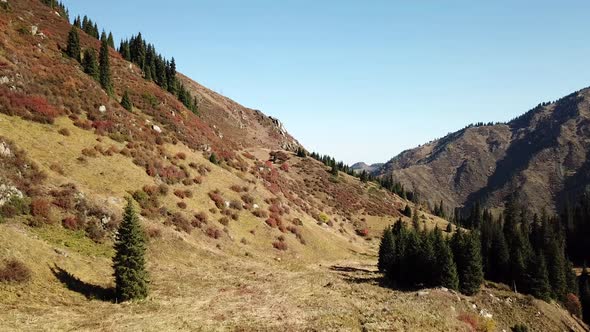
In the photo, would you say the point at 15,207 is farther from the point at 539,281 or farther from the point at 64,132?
the point at 539,281

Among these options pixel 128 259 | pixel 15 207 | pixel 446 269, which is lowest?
pixel 128 259

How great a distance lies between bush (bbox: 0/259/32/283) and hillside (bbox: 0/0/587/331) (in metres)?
0.17

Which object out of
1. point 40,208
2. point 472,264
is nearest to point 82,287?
point 40,208

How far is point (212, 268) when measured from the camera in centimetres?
4091

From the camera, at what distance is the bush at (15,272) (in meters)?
23.3

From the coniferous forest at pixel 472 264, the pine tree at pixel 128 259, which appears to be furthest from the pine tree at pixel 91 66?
the coniferous forest at pixel 472 264

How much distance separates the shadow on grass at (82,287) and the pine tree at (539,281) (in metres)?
59.4

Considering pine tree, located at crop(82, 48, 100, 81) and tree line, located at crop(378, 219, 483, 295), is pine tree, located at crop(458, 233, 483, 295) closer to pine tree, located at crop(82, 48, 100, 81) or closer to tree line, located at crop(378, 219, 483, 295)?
tree line, located at crop(378, 219, 483, 295)

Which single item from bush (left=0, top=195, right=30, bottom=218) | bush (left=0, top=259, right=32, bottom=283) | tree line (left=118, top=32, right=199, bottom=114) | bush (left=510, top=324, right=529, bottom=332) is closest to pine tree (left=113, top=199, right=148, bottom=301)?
bush (left=0, top=259, right=32, bottom=283)

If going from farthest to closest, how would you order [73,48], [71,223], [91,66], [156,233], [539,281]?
[73,48], [91,66], [539,281], [156,233], [71,223]

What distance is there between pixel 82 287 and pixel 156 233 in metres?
13.7

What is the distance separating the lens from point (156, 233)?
4112cm

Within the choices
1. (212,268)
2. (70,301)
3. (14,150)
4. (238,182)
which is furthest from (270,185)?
(70,301)

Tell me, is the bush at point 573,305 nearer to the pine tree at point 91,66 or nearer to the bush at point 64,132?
the bush at point 64,132
